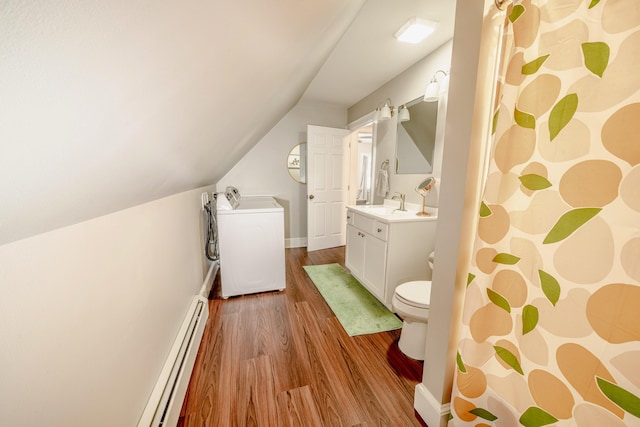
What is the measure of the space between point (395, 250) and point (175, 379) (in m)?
1.66

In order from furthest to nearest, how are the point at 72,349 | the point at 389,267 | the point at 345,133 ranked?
the point at 345,133
the point at 389,267
the point at 72,349

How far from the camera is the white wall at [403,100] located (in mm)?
2129

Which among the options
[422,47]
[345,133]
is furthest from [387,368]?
[345,133]

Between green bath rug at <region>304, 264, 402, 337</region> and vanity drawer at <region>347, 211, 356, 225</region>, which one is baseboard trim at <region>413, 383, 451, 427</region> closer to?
green bath rug at <region>304, 264, 402, 337</region>

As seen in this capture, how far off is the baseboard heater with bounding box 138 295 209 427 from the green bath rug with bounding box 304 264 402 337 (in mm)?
1084

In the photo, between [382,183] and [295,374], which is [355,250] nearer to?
[382,183]

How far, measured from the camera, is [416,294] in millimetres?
1545

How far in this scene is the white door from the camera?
3480 mm

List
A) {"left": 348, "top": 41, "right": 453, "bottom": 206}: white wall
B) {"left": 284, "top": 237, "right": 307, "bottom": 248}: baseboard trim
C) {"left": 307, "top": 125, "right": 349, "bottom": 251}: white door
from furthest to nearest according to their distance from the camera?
{"left": 284, "top": 237, "right": 307, "bottom": 248}: baseboard trim < {"left": 307, "top": 125, "right": 349, "bottom": 251}: white door < {"left": 348, "top": 41, "right": 453, "bottom": 206}: white wall

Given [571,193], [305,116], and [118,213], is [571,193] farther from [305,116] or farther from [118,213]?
[305,116]

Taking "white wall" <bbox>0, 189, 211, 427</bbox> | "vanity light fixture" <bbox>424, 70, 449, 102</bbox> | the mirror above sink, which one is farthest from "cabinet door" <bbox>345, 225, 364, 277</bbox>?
"white wall" <bbox>0, 189, 211, 427</bbox>

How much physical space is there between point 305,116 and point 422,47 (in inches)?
77.7

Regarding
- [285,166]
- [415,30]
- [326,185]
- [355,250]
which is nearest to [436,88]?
[415,30]

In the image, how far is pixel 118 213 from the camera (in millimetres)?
820
